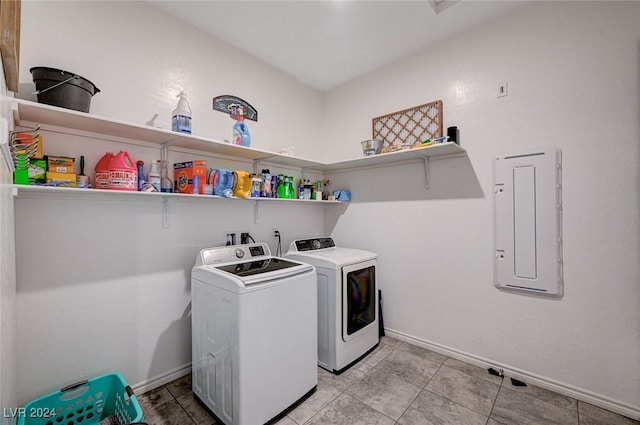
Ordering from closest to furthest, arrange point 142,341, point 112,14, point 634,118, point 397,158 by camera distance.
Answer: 1. point 634,118
2. point 112,14
3. point 142,341
4. point 397,158

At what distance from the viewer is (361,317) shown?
2354mm

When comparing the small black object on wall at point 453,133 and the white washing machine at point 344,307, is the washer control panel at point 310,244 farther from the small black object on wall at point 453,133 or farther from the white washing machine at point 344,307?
the small black object on wall at point 453,133

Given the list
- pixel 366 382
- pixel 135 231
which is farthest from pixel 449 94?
pixel 135 231

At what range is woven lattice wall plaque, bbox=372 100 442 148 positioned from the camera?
2.45m

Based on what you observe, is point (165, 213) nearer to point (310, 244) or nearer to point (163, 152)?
point (163, 152)

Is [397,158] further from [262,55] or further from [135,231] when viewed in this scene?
[135,231]

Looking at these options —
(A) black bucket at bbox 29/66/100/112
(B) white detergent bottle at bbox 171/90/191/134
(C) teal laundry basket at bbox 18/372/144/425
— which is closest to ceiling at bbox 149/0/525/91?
(B) white detergent bottle at bbox 171/90/191/134

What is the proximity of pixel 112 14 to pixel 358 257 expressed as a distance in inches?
98.8

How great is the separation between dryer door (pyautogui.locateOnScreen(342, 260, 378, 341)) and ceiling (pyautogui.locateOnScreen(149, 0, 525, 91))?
79.0 inches

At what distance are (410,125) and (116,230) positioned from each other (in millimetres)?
2580

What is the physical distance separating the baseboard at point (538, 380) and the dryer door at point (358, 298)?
56 centimetres

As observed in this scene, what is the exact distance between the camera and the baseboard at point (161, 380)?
6.17 feet

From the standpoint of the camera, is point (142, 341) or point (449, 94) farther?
point (449, 94)

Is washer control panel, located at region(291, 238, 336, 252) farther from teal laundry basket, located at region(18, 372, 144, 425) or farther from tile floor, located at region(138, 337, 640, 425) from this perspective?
teal laundry basket, located at region(18, 372, 144, 425)
